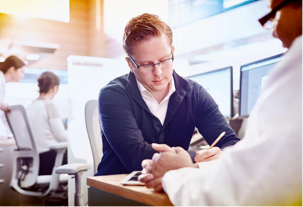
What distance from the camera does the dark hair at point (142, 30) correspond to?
4.35 ft

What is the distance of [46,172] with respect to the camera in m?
3.30

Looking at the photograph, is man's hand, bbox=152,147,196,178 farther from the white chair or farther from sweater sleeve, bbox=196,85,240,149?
the white chair

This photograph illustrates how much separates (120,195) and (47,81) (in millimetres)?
4047

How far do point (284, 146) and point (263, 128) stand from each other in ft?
0.14

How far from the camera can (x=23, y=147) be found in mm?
→ 3178

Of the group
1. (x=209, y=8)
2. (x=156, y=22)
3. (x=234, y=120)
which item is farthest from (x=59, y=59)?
(x=156, y=22)

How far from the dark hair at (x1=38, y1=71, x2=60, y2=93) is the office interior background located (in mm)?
81

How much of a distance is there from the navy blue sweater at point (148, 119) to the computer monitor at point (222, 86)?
83 centimetres

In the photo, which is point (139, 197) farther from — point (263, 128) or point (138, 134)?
point (138, 134)

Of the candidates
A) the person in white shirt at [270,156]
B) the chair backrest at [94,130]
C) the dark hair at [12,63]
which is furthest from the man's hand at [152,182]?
the dark hair at [12,63]

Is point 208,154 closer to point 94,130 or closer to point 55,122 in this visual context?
point 94,130

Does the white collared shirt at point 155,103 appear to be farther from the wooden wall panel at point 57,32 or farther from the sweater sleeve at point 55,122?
the wooden wall panel at point 57,32

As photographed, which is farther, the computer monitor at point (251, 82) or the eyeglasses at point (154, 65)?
the computer monitor at point (251, 82)

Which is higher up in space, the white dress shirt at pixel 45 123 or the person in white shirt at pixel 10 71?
the person in white shirt at pixel 10 71
